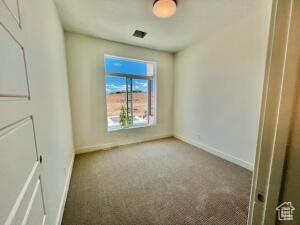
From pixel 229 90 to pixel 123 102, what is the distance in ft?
8.24

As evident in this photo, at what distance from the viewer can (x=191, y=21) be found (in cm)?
240

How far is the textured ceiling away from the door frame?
1963mm

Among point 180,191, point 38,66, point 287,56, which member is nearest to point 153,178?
point 180,191

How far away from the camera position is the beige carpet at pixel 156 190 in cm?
149

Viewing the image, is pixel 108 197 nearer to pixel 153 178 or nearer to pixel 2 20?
pixel 153 178

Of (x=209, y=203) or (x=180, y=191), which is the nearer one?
(x=209, y=203)

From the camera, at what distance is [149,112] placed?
13.6ft

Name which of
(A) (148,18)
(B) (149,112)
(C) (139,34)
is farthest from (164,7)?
(B) (149,112)

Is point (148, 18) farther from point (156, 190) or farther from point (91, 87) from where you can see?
point (156, 190)

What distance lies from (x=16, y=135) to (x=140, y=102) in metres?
3.38

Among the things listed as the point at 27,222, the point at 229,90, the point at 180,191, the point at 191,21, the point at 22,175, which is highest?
the point at 191,21

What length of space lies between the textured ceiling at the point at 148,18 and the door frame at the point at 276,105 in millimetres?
1963

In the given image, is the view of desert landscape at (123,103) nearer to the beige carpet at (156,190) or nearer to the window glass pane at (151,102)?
the window glass pane at (151,102)

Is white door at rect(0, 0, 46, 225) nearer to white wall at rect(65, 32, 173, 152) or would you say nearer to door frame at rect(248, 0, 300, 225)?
door frame at rect(248, 0, 300, 225)
